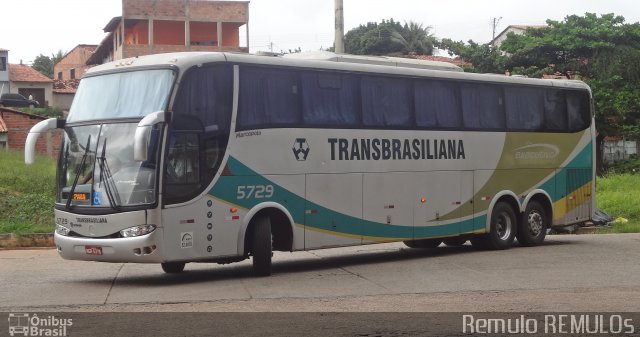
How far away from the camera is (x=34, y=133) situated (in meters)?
14.0

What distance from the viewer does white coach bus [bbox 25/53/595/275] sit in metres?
13.4

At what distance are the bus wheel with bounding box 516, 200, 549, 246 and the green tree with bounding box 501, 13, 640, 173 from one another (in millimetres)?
19301

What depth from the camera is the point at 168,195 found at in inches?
527

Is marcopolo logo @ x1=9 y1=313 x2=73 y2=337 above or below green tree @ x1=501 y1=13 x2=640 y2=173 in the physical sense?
below

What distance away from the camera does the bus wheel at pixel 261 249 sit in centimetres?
1441

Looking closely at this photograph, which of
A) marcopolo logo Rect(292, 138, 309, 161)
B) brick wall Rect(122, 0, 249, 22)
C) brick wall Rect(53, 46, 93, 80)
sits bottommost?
marcopolo logo Rect(292, 138, 309, 161)

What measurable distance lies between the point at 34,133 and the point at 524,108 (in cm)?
1013

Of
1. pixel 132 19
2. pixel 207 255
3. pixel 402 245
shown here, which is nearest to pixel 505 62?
pixel 402 245

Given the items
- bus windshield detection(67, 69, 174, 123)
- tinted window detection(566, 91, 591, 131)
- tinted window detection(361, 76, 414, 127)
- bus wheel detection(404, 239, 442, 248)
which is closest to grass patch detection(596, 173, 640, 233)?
tinted window detection(566, 91, 591, 131)

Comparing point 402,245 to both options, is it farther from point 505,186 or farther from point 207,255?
point 207,255

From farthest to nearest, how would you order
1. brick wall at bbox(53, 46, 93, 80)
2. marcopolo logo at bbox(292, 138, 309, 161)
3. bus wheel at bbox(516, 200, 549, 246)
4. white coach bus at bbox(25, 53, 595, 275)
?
brick wall at bbox(53, 46, 93, 80)
bus wheel at bbox(516, 200, 549, 246)
marcopolo logo at bbox(292, 138, 309, 161)
white coach bus at bbox(25, 53, 595, 275)

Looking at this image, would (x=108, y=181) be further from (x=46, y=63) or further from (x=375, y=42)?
(x=46, y=63)

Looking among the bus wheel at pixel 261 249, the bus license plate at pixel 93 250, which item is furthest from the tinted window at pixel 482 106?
the bus license plate at pixel 93 250

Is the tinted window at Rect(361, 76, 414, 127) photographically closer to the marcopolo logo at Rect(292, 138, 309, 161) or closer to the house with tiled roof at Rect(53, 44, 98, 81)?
the marcopolo logo at Rect(292, 138, 309, 161)
